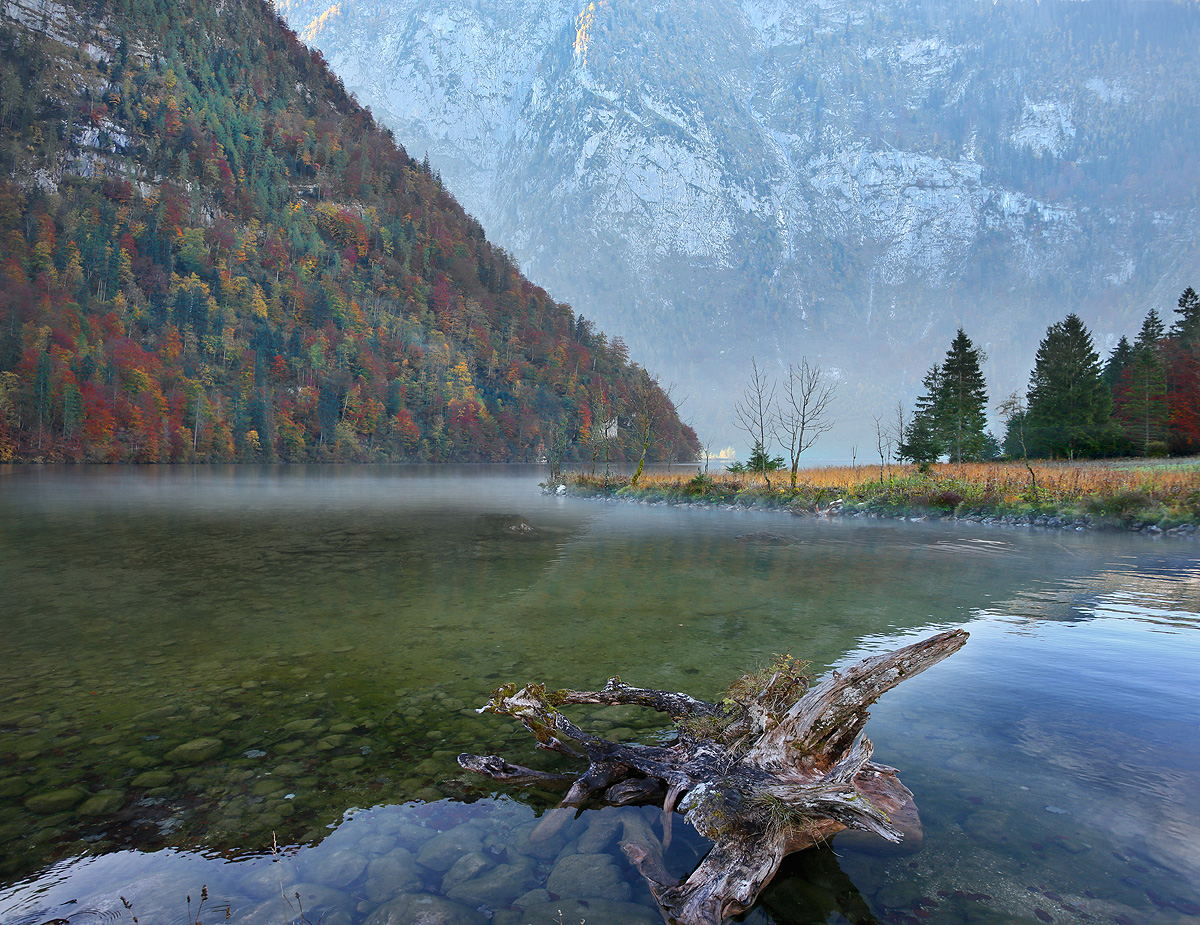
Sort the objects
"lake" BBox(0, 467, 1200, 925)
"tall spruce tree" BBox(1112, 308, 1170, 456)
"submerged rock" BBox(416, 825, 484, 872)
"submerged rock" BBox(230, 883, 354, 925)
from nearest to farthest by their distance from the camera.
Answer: "submerged rock" BBox(230, 883, 354, 925) → "lake" BBox(0, 467, 1200, 925) → "submerged rock" BBox(416, 825, 484, 872) → "tall spruce tree" BBox(1112, 308, 1170, 456)

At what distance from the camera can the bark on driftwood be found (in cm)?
347

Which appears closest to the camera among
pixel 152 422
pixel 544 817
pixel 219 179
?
pixel 544 817

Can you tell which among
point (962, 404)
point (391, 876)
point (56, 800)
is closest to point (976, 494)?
point (962, 404)

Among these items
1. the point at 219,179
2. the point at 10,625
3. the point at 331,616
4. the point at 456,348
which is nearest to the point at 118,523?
the point at 10,625

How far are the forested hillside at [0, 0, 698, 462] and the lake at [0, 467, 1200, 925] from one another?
59.2 m

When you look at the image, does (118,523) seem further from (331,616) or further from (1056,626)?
(1056,626)

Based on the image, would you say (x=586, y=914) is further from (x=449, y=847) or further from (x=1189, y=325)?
(x=1189, y=325)

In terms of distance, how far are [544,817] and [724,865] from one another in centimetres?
143

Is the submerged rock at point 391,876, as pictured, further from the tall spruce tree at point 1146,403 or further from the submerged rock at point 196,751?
the tall spruce tree at point 1146,403

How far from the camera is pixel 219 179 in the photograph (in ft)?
371

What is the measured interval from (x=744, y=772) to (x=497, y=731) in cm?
260

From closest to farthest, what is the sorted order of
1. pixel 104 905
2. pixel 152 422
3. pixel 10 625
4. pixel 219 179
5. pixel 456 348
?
pixel 104 905
pixel 10 625
pixel 152 422
pixel 219 179
pixel 456 348

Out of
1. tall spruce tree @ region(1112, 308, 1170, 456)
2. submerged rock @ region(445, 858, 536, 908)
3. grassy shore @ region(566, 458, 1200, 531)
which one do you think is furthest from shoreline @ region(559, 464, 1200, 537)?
submerged rock @ region(445, 858, 536, 908)

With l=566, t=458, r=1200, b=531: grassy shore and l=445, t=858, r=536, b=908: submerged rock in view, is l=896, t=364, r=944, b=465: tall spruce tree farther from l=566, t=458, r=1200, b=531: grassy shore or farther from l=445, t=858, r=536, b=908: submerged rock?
l=445, t=858, r=536, b=908: submerged rock
